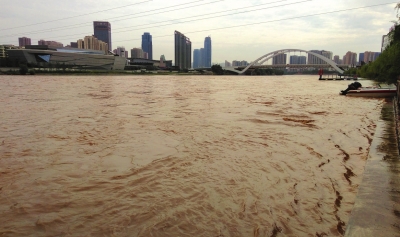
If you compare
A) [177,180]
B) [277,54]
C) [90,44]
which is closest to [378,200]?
[177,180]

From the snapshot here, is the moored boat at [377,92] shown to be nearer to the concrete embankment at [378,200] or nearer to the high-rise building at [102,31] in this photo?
the concrete embankment at [378,200]

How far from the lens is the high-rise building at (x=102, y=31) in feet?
430

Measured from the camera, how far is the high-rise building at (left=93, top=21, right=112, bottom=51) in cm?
13100

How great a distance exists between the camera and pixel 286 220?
2.50 meters

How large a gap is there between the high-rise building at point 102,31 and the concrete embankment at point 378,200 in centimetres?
13790

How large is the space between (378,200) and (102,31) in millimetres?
144489

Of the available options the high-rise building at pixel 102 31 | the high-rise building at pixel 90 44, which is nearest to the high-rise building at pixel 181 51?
the high-rise building at pixel 90 44

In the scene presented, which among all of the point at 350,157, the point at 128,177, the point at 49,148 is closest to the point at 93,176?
the point at 128,177

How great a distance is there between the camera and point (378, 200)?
8.27 ft

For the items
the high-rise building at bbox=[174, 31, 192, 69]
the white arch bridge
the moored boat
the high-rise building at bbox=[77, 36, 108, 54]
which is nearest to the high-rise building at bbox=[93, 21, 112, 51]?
the high-rise building at bbox=[77, 36, 108, 54]

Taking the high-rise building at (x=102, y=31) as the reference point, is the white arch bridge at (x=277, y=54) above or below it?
below

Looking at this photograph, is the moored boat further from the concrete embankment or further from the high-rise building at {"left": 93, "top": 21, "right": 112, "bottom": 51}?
the high-rise building at {"left": 93, "top": 21, "right": 112, "bottom": 51}

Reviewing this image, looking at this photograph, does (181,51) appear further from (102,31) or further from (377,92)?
(377,92)

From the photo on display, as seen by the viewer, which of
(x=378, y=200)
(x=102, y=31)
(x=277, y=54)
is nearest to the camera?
(x=378, y=200)
